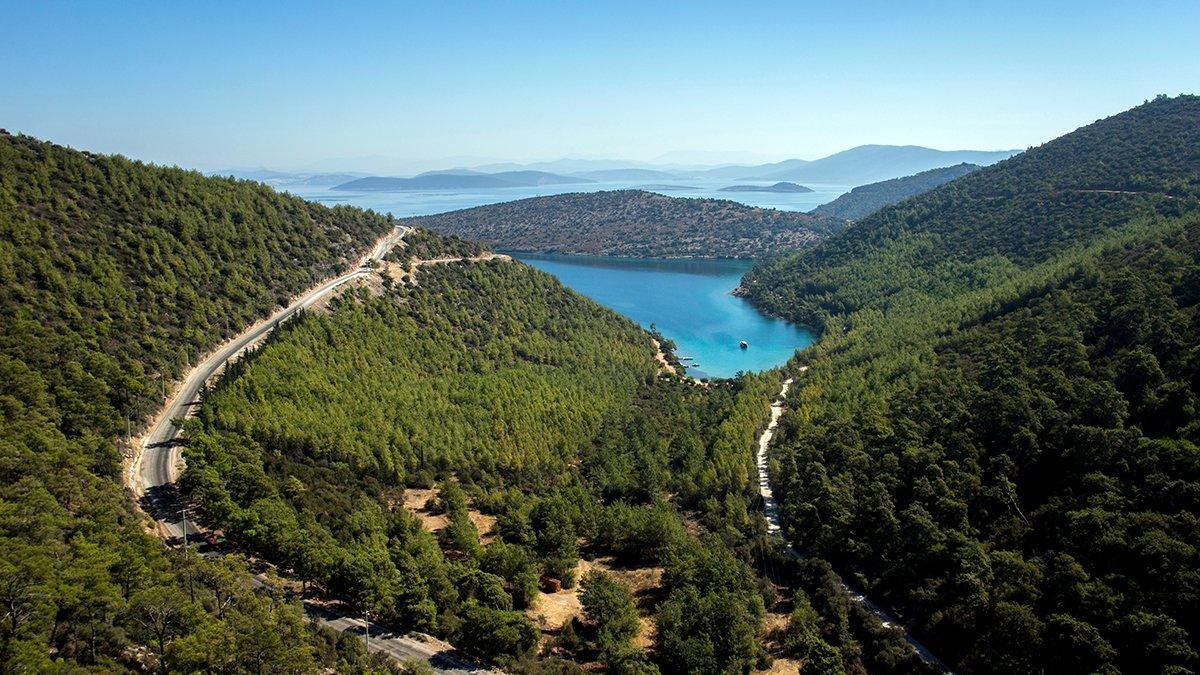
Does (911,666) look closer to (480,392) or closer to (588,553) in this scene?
(588,553)

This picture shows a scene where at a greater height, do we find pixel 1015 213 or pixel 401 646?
pixel 1015 213

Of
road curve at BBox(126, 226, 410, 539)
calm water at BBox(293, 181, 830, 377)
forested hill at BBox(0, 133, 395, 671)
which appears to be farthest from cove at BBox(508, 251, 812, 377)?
forested hill at BBox(0, 133, 395, 671)

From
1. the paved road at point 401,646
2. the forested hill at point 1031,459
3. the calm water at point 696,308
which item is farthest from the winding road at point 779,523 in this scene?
the calm water at point 696,308

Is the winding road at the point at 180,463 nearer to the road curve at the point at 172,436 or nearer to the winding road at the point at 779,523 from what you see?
the road curve at the point at 172,436

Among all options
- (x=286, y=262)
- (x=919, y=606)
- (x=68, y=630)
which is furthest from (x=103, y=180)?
(x=919, y=606)

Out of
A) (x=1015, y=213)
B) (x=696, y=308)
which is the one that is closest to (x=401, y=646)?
(x=696, y=308)

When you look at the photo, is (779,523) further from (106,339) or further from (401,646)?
(106,339)

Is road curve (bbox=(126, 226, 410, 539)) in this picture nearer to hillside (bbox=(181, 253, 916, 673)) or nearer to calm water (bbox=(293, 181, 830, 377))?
hillside (bbox=(181, 253, 916, 673))
